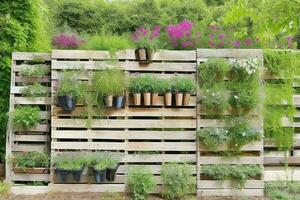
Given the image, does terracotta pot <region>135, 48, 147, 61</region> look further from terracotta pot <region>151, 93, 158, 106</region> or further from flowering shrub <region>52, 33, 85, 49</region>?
flowering shrub <region>52, 33, 85, 49</region>

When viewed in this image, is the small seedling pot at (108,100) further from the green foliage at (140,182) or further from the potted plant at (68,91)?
the green foliage at (140,182)

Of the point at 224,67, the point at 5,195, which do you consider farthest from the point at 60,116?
the point at 224,67

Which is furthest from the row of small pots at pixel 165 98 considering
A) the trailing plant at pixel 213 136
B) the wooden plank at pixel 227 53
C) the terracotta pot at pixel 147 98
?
the wooden plank at pixel 227 53

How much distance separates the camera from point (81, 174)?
559cm

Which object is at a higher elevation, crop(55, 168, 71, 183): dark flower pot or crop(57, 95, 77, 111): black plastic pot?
crop(57, 95, 77, 111): black plastic pot

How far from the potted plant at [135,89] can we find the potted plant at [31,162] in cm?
155

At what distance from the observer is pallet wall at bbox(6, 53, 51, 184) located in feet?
18.9

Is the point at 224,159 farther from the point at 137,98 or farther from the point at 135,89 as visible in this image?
the point at 135,89

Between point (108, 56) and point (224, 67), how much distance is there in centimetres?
170

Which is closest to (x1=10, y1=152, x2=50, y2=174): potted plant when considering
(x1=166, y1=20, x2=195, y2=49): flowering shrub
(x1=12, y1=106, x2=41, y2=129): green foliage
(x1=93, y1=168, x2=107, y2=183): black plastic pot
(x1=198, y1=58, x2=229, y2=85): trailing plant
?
(x1=12, y1=106, x2=41, y2=129): green foliage

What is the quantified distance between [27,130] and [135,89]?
A: 5.63ft

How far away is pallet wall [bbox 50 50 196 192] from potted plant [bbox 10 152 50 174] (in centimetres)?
18

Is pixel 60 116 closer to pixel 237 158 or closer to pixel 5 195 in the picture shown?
pixel 5 195

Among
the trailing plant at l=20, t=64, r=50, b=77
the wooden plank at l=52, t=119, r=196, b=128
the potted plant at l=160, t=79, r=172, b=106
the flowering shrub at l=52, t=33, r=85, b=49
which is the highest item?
the flowering shrub at l=52, t=33, r=85, b=49
